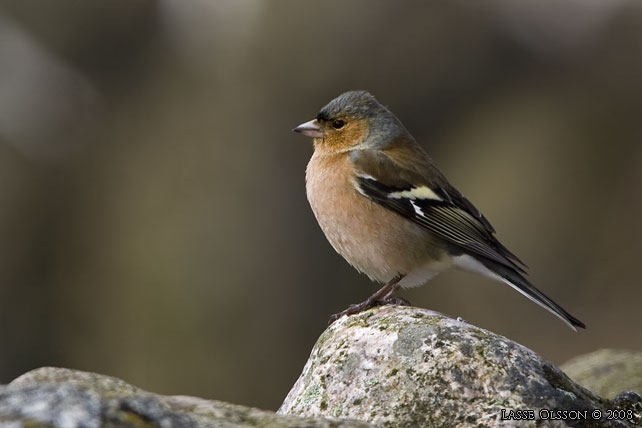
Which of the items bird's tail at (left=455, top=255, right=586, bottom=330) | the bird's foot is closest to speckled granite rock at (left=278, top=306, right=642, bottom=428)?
the bird's foot

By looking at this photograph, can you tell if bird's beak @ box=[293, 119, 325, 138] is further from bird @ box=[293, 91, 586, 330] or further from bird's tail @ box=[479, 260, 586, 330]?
bird's tail @ box=[479, 260, 586, 330]

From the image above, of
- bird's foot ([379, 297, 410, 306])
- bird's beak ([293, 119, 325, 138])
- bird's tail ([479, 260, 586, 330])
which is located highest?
bird's beak ([293, 119, 325, 138])

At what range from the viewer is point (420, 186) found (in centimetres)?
667

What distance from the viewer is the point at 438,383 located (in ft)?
13.6

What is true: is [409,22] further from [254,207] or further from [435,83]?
[254,207]

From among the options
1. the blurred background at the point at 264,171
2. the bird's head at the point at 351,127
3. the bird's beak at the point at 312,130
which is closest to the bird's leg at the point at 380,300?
the bird's head at the point at 351,127

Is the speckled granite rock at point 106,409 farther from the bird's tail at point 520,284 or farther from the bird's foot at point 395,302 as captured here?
the bird's tail at point 520,284

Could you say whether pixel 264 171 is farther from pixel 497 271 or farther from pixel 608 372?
pixel 608 372

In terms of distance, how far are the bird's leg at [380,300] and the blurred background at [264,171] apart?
6782mm

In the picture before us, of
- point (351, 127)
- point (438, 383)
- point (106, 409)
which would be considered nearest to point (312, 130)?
point (351, 127)

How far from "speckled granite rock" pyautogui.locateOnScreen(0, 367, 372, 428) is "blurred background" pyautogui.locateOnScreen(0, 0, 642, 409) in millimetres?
9690

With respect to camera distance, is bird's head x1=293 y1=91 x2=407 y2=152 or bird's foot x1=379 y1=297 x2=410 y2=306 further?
bird's head x1=293 y1=91 x2=407 y2=152

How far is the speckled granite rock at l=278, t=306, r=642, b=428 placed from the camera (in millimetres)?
4039

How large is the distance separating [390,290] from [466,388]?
2128 mm
